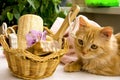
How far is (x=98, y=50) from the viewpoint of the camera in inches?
29.4

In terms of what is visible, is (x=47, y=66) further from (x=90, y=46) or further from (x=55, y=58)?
(x=90, y=46)

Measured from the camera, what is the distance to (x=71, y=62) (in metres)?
0.85

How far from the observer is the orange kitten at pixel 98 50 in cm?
75

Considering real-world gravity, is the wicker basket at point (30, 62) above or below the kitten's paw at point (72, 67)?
above

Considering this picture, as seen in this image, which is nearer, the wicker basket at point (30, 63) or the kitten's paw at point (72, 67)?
the wicker basket at point (30, 63)

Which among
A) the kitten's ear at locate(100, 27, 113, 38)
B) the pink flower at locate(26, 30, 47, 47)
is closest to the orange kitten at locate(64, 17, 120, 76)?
the kitten's ear at locate(100, 27, 113, 38)

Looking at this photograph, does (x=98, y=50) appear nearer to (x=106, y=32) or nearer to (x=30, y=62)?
(x=106, y=32)

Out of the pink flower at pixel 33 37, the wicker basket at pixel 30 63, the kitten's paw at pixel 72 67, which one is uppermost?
the pink flower at pixel 33 37

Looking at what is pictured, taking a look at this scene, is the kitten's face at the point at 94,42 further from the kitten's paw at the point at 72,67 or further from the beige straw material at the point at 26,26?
the beige straw material at the point at 26,26

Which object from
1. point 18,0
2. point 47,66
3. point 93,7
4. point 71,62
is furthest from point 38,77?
point 93,7

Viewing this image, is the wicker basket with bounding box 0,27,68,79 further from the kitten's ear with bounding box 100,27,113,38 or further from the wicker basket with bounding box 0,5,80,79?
the kitten's ear with bounding box 100,27,113,38

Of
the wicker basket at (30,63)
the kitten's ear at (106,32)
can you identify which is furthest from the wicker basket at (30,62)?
the kitten's ear at (106,32)

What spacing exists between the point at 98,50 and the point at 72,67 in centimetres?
13

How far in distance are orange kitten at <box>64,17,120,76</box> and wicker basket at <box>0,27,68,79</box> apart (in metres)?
0.07
